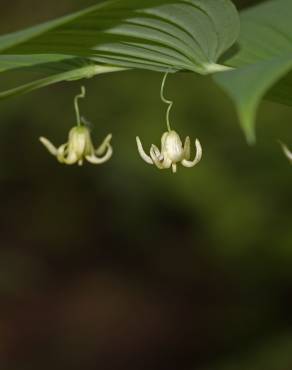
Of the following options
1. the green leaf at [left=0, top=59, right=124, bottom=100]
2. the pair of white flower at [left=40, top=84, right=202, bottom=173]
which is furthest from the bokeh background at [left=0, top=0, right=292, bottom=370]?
the green leaf at [left=0, top=59, right=124, bottom=100]

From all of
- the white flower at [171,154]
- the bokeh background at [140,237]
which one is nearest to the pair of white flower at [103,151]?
the white flower at [171,154]

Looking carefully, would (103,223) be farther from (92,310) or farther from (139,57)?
(139,57)

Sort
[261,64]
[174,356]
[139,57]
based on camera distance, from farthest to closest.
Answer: [174,356]
[139,57]
[261,64]

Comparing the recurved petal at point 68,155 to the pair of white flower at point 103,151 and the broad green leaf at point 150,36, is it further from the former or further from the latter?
the broad green leaf at point 150,36

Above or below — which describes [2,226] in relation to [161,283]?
above

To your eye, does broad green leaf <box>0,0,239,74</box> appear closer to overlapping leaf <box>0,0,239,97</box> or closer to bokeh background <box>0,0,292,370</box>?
overlapping leaf <box>0,0,239,97</box>

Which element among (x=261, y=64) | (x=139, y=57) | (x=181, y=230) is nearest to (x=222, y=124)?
(x=181, y=230)

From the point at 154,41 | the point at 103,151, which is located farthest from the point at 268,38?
the point at 103,151
